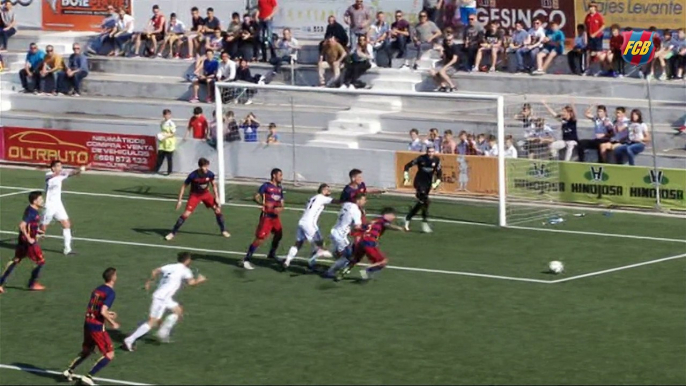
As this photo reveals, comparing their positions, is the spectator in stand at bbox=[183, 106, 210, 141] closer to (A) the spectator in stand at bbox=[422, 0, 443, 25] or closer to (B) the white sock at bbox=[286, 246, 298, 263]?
A: (A) the spectator in stand at bbox=[422, 0, 443, 25]

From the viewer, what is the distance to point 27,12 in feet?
171

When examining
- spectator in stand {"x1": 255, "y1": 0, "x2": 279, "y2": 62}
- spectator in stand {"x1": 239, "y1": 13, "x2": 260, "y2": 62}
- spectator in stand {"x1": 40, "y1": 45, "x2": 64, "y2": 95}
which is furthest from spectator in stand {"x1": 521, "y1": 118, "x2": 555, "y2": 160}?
spectator in stand {"x1": 40, "y1": 45, "x2": 64, "y2": 95}

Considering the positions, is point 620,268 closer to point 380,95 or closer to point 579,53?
point 380,95

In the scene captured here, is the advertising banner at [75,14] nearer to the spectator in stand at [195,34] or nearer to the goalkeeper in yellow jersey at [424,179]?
the spectator in stand at [195,34]

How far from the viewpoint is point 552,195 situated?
115 feet

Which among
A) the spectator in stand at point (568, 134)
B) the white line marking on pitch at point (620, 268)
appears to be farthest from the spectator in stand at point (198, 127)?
the white line marking on pitch at point (620, 268)

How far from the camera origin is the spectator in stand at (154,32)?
47.1 meters

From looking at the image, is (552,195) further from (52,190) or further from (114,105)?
(114,105)

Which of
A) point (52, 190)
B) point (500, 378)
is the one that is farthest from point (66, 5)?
point (500, 378)

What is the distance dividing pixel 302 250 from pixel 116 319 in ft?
21.0

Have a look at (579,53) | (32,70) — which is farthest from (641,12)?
(32,70)

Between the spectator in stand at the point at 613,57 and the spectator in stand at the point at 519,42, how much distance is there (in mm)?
2204

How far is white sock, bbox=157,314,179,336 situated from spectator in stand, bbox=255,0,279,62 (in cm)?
2216

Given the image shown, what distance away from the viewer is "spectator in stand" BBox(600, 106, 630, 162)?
35500 millimetres
